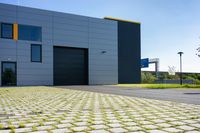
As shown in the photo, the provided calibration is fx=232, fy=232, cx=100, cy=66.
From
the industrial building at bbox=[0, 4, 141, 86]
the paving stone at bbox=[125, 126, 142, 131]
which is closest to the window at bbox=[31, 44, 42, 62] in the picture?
the industrial building at bbox=[0, 4, 141, 86]

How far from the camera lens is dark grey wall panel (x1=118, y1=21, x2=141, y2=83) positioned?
35969 mm

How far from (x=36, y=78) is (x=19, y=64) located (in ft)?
8.69

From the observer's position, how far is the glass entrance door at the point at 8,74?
26.1m

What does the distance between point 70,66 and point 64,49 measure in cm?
239

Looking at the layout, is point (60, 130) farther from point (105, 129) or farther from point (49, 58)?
point (49, 58)

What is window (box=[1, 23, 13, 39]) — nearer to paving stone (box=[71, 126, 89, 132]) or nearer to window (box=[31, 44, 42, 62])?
window (box=[31, 44, 42, 62])

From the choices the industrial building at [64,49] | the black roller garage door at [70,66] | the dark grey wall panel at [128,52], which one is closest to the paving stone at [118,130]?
the industrial building at [64,49]

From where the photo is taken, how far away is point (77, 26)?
3162 centimetres

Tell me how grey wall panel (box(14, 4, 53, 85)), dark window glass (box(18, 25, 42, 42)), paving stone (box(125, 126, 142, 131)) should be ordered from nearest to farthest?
paving stone (box(125, 126, 142, 131))
grey wall panel (box(14, 4, 53, 85))
dark window glass (box(18, 25, 42, 42))

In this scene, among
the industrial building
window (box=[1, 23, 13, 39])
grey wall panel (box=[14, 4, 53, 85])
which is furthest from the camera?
grey wall panel (box=[14, 4, 53, 85])

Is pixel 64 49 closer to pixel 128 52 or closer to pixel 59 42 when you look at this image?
pixel 59 42

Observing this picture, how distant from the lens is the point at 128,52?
37.0m

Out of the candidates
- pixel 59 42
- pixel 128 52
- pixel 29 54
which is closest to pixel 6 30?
pixel 29 54

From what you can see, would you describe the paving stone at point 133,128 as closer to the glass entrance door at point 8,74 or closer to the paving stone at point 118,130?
the paving stone at point 118,130
